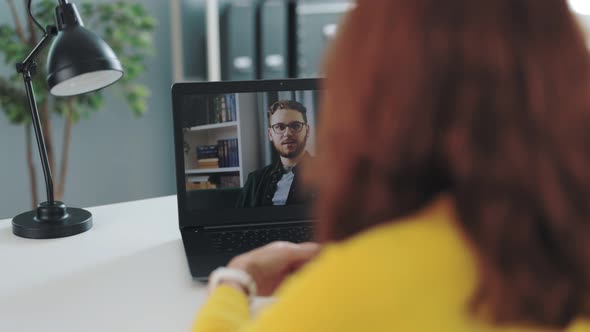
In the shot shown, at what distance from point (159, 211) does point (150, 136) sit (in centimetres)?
190

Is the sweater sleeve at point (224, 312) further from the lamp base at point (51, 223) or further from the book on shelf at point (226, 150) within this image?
the lamp base at point (51, 223)

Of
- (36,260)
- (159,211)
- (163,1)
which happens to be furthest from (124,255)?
(163,1)

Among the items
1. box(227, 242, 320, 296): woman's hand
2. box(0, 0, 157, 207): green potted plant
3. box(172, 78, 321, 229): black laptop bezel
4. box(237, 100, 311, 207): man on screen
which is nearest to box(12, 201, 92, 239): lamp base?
box(172, 78, 321, 229): black laptop bezel

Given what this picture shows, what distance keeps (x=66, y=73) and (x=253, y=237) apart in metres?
0.42

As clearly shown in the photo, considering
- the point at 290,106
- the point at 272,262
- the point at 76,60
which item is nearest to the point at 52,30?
the point at 76,60

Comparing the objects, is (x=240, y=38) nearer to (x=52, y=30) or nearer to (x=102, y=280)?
(x=52, y=30)

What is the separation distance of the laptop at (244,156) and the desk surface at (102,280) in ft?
0.27

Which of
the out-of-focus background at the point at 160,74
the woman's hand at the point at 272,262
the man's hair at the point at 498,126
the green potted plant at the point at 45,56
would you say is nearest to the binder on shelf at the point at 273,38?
the out-of-focus background at the point at 160,74

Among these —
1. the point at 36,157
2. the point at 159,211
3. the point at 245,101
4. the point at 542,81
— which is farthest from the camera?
the point at 36,157

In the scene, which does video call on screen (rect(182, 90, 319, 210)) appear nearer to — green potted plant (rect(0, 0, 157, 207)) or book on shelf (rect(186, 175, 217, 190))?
book on shelf (rect(186, 175, 217, 190))

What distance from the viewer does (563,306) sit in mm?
421

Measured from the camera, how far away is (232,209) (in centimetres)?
111

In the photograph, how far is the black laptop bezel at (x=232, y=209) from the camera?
3.56 ft

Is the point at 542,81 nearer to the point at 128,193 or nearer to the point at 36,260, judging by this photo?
the point at 36,260
